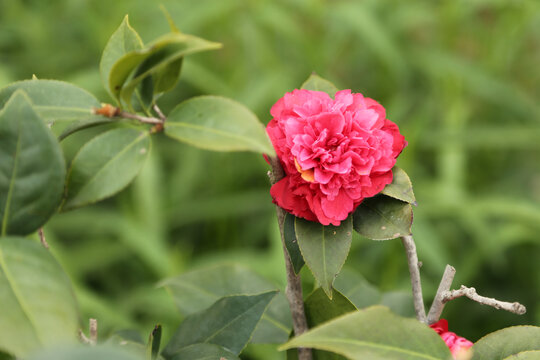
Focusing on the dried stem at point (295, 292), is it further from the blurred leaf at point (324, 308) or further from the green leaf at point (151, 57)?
the green leaf at point (151, 57)

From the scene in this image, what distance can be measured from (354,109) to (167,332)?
82cm

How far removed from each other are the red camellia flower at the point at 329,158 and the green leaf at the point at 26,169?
147 mm

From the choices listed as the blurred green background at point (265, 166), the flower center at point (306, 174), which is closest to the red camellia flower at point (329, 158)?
the flower center at point (306, 174)

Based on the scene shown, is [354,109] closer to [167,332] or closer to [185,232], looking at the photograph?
[167,332]

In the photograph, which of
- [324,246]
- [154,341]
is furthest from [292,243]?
[154,341]

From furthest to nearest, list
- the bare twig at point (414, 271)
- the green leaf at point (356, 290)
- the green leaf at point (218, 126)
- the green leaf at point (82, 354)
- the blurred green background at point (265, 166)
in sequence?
the blurred green background at point (265, 166)
the green leaf at point (356, 290)
the bare twig at point (414, 271)
the green leaf at point (218, 126)
the green leaf at point (82, 354)

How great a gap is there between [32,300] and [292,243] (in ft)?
0.59

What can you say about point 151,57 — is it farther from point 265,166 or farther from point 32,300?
point 265,166

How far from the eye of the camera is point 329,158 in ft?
1.32

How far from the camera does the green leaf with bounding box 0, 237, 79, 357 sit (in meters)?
0.29

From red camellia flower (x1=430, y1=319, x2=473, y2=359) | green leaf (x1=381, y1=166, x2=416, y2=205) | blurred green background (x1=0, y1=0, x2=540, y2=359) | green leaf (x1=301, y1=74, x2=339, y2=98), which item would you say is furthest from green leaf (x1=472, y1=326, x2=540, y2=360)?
blurred green background (x1=0, y1=0, x2=540, y2=359)

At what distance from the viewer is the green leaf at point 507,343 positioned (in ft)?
1.26

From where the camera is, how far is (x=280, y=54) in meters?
1.65

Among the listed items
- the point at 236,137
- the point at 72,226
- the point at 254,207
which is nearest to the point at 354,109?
the point at 236,137
